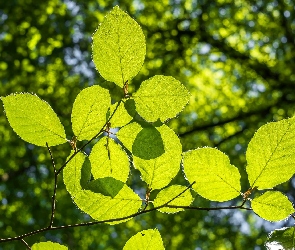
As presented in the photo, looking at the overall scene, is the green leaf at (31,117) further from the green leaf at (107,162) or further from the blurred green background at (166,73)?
the blurred green background at (166,73)

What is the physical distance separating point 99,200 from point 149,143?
11 cm

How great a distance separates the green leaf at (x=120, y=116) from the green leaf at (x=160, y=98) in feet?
0.07

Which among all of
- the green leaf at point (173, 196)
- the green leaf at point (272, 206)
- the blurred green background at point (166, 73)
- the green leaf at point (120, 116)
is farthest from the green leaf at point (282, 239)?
the blurred green background at point (166, 73)

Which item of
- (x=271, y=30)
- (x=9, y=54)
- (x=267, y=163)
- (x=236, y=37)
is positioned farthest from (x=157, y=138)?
(x=236, y=37)

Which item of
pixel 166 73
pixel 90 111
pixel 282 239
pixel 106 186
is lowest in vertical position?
pixel 282 239

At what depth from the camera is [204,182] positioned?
22.9 inches

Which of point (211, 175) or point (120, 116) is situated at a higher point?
point (120, 116)

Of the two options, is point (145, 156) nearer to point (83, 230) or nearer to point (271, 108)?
point (83, 230)

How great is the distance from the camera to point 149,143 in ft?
1.83

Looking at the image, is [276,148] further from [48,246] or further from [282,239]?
[48,246]

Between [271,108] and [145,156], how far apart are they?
6.20 meters

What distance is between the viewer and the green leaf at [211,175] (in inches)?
22.8

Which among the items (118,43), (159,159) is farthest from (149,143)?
(118,43)

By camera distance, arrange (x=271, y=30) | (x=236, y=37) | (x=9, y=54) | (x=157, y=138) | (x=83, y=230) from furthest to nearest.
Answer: (x=236, y=37) < (x=271, y=30) < (x=83, y=230) < (x=9, y=54) < (x=157, y=138)
